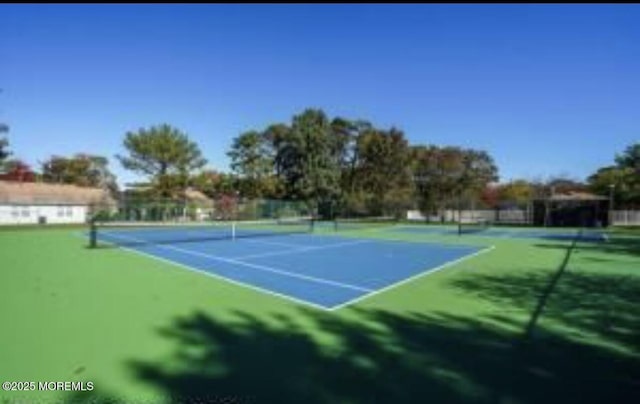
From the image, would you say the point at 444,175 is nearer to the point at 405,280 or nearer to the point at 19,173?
the point at 405,280

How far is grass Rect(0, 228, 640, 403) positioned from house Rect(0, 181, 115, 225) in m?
47.2

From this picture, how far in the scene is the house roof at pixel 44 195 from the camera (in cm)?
5500

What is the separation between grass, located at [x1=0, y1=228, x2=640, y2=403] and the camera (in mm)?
4680

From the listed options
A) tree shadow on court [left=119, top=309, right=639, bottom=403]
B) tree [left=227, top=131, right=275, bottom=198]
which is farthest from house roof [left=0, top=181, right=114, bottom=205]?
tree shadow on court [left=119, top=309, right=639, bottom=403]

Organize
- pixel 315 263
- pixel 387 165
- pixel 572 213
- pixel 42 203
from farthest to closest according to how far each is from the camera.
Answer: pixel 42 203, pixel 387 165, pixel 572 213, pixel 315 263

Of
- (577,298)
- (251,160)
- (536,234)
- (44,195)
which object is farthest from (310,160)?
(577,298)

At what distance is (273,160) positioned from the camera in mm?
60094

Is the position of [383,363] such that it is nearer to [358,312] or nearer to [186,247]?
[358,312]

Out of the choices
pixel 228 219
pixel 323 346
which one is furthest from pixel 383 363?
pixel 228 219

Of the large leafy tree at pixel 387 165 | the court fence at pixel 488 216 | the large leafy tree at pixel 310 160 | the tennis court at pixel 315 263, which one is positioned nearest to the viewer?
the tennis court at pixel 315 263

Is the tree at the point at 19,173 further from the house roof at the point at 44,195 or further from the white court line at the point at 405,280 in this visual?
the white court line at the point at 405,280

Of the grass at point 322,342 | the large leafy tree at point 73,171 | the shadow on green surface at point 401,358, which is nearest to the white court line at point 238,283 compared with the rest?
the grass at point 322,342

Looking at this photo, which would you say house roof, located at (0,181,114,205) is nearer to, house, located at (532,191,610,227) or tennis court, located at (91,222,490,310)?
tennis court, located at (91,222,490,310)

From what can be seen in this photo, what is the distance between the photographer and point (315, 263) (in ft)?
46.3
